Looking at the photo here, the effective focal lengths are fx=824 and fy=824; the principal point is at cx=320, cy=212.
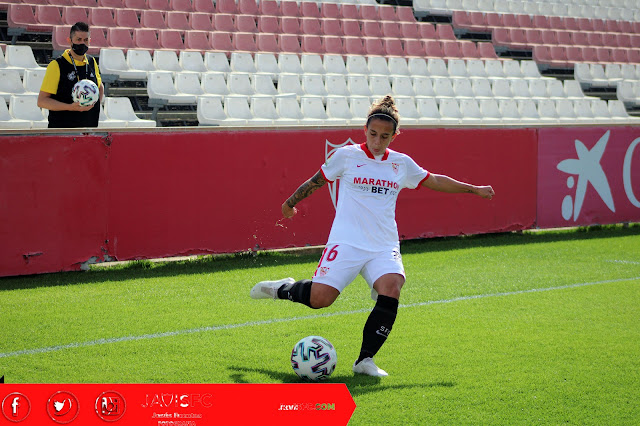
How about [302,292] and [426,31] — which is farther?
[426,31]

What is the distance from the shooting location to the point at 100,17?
1498 centimetres

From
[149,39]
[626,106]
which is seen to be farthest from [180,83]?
[626,106]

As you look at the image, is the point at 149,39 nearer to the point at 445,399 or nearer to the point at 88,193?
the point at 88,193

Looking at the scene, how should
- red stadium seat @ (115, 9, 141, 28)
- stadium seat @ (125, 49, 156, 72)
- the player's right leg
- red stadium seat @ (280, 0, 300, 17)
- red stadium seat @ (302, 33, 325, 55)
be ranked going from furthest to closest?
red stadium seat @ (280, 0, 300, 17) → red stadium seat @ (302, 33, 325, 55) → red stadium seat @ (115, 9, 141, 28) → stadium seat @ (125, 49, 156, 72) → the player's right leg

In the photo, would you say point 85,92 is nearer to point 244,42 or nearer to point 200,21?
point 244,42

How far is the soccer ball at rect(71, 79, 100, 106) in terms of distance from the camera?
28.6ft

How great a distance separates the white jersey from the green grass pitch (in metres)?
0.86

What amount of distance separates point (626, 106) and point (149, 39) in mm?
11324

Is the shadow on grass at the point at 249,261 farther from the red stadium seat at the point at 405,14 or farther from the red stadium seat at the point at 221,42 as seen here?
the red stadium seat at the point at 405,14

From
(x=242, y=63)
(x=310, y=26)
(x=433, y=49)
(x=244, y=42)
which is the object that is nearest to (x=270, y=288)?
(x=242, y=63)

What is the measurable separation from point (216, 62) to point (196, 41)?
101cm

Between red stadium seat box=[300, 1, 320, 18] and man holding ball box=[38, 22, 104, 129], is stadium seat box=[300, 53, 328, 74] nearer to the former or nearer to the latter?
red stadium seat box=[300, 1, 320, 18]

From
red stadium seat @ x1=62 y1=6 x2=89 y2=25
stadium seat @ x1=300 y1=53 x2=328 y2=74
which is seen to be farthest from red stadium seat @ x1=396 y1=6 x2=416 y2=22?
red stadium seat @ x1=62 y1=6 x2=89 y2=25
